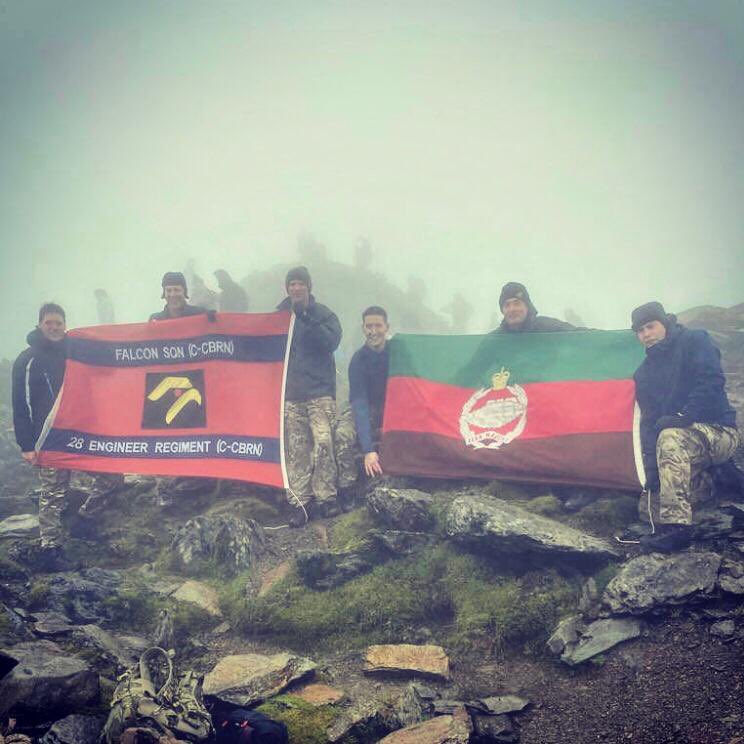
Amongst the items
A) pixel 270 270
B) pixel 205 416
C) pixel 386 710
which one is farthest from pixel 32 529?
pixel 270 270

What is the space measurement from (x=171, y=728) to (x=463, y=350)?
7753 millimetres

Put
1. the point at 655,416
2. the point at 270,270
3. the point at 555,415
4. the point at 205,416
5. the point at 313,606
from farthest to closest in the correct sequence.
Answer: the point at 270,270 → the point at 205,416 → the point at 555,415 → the point at 655,416 → the point at 313,606

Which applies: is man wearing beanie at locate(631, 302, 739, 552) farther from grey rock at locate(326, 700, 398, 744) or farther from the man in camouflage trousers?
the man in camouflage trousers

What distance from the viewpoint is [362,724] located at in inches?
181

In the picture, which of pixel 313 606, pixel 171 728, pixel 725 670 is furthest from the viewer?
pixel 313 606

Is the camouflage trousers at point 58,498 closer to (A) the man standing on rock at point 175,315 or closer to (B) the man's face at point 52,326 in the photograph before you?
(A) the man standing on rock at point 175,315

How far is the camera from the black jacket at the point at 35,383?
31.4 ft

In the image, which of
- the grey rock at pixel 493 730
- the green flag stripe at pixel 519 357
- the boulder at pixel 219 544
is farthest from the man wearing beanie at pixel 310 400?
the grey rock at pixel 493 730

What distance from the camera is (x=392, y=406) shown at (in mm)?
9680

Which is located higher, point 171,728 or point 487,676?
point 171,728

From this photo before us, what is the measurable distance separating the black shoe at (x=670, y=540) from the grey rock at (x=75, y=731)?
680 cm

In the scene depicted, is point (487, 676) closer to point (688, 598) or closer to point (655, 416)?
point (688, 598)

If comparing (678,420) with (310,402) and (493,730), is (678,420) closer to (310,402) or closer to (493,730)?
(493,730)

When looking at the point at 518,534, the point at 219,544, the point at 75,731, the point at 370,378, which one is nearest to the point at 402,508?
the point at 518,534
